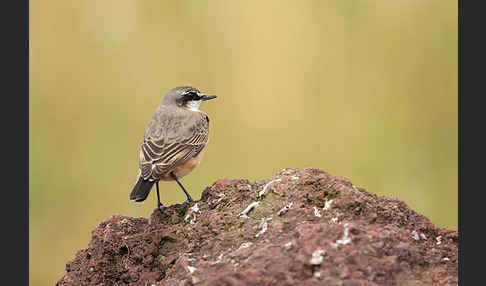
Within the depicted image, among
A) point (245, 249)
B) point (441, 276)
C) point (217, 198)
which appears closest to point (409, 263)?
point (441, 276)

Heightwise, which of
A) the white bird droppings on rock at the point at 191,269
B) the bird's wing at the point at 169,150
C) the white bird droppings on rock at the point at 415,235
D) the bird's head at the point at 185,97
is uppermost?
the bird's head at the point at 185,97

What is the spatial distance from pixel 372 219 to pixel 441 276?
657mm

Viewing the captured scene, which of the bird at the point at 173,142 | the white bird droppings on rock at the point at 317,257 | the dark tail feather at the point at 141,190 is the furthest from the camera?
the bird at the point at 173,142

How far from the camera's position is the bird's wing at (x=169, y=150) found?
18.6ft

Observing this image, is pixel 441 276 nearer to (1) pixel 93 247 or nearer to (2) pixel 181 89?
(1) pixel 93 247

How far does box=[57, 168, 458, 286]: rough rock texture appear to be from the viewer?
11.4ft

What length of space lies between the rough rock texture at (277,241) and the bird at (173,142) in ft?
1.93

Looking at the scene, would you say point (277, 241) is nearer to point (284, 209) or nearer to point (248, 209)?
point (284, 209)

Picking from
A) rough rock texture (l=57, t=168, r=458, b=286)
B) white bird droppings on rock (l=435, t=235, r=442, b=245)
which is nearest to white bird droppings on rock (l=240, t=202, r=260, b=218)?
rough rock texture (l=57, t=168, r=458, b=286)

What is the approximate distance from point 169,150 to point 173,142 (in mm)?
133

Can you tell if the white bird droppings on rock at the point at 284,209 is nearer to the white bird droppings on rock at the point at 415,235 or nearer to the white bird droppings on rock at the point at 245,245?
the white bird droppings on rock at the point at 245,245

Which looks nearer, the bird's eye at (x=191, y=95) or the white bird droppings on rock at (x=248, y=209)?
the white bird droppings on rock at (x=248, y=209)

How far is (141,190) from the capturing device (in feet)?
18.2

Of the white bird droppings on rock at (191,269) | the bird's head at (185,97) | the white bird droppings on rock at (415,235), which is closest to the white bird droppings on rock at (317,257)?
the white bird droppings on rock at (191,269)
